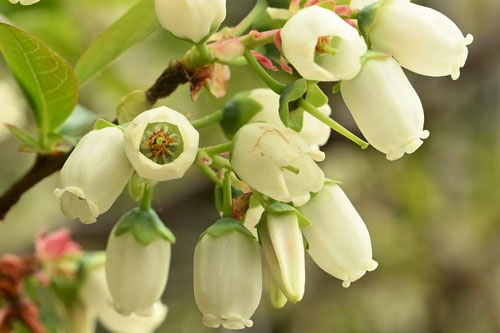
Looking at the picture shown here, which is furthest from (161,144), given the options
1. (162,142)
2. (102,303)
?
(102,303)

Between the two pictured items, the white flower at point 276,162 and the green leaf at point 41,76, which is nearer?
the white flower at point 276,162

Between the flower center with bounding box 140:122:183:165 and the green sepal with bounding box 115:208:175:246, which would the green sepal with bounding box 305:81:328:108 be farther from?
the green sepal with bounding box 115:208:175:246

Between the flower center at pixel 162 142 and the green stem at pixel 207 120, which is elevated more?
the flower center at pixel 162 142

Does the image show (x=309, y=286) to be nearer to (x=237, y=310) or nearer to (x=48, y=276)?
(x=48, y=276)

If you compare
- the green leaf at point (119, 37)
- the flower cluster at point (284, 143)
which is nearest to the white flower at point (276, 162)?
the flower cluster at point (284, 143)

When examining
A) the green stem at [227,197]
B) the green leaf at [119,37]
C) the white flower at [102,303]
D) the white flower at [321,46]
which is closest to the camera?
the white flower at [321,46]

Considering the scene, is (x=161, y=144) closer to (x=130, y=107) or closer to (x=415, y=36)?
(x=130, y=107)

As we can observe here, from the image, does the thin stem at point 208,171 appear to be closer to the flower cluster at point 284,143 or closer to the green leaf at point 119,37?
the flower cluster at point 284,143
